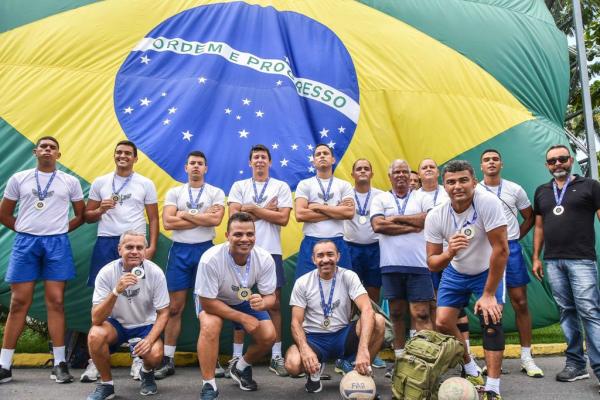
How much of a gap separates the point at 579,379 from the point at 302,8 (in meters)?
4.92

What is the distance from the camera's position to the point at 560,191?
489 cm

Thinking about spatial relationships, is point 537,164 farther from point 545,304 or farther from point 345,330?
point 345,330

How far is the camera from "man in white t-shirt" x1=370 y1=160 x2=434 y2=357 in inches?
197

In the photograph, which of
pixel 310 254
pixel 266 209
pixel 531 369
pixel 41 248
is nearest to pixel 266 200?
pixel 266 209

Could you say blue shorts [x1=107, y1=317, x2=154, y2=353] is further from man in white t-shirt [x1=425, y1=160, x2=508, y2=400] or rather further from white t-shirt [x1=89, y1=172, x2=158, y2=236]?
man in white t-shirt [x1=425, y1=160, x2=508, y2=400]

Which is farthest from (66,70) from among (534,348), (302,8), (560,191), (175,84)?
(534,348)

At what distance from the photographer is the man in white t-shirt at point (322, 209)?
5109mm

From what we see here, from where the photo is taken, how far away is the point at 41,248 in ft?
16.1

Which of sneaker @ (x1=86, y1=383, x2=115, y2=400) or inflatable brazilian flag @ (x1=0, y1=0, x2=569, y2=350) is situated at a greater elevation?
inflatable brazilian flag @ (x1=0, y1=0, x2=569, y2=350)

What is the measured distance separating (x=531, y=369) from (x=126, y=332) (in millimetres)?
3504

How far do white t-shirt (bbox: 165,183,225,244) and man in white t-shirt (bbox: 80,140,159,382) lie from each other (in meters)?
0.23

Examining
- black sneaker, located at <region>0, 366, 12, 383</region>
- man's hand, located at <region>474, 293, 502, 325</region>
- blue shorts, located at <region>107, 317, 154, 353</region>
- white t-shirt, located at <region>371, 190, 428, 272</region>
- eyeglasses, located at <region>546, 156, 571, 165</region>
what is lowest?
black sneaker, located at <region>0, 366, 12, 383</region>

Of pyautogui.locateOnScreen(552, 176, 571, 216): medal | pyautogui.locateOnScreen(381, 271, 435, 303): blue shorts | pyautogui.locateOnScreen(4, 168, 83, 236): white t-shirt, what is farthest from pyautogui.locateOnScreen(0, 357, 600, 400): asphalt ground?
pyautogui.locateOnScreen(552, 176, 571, 216): medal

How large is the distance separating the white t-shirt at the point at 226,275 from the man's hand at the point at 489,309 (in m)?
1.56
